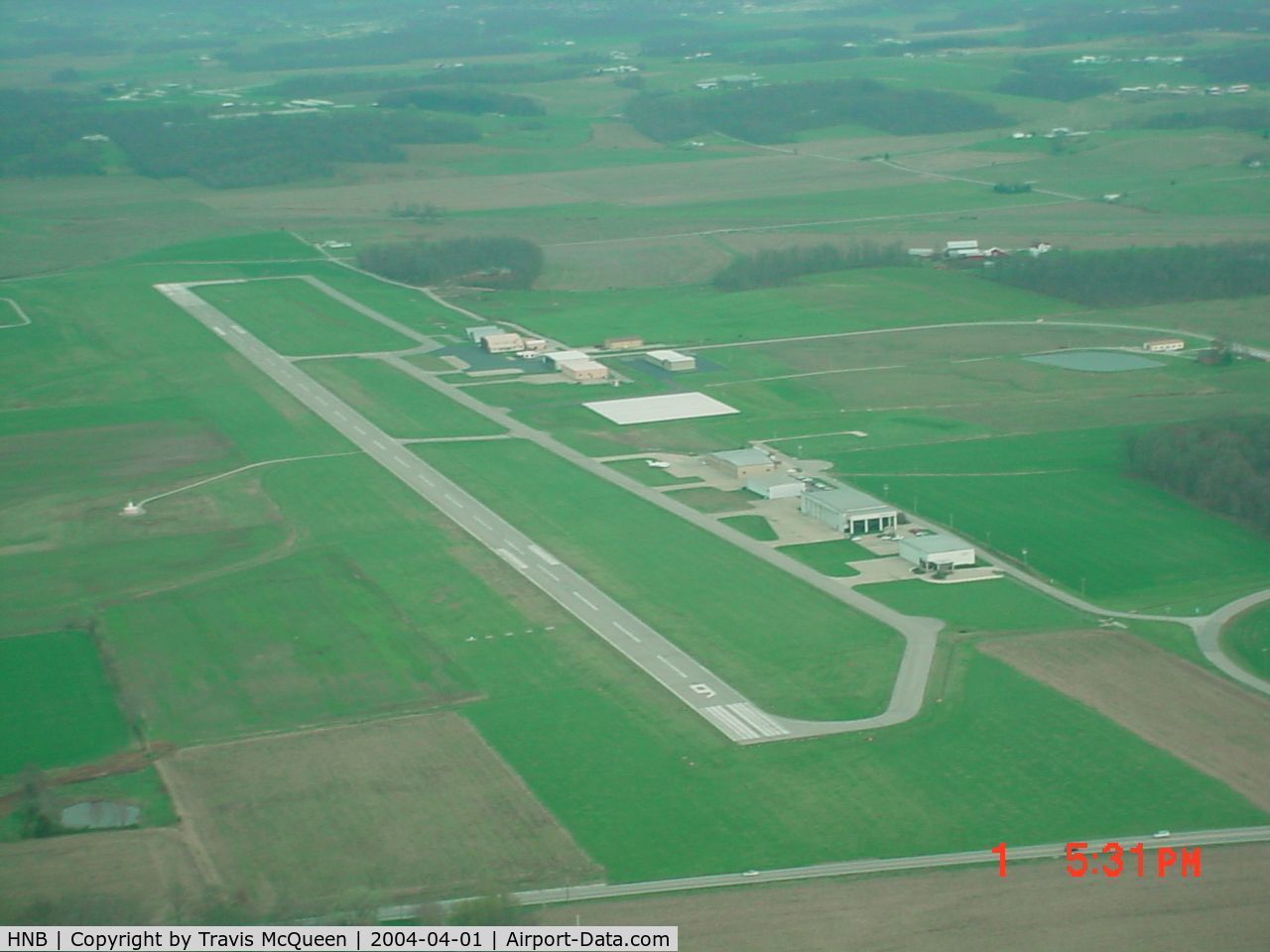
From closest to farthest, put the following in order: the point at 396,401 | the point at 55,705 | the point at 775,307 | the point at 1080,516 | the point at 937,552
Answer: the point at 55,705
the point at 937,552
the point at 1080,516
the point at 396,401
the point at 775,307

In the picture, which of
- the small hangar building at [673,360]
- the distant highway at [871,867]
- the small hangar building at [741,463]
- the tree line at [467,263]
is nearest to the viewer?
the distant highway at [871,867]

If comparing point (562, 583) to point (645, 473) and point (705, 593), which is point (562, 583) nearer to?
point (705, 593)

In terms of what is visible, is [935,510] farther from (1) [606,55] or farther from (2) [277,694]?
(1) [606,55]

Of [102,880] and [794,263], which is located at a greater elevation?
[102,880]

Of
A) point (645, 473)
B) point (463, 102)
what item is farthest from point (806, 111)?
point (645, 473)

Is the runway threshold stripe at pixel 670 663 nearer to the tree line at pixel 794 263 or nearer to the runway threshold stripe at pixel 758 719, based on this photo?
the runway threshold stripe at pixel 758 719

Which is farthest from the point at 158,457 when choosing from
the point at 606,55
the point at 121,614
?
the point at 606,55
